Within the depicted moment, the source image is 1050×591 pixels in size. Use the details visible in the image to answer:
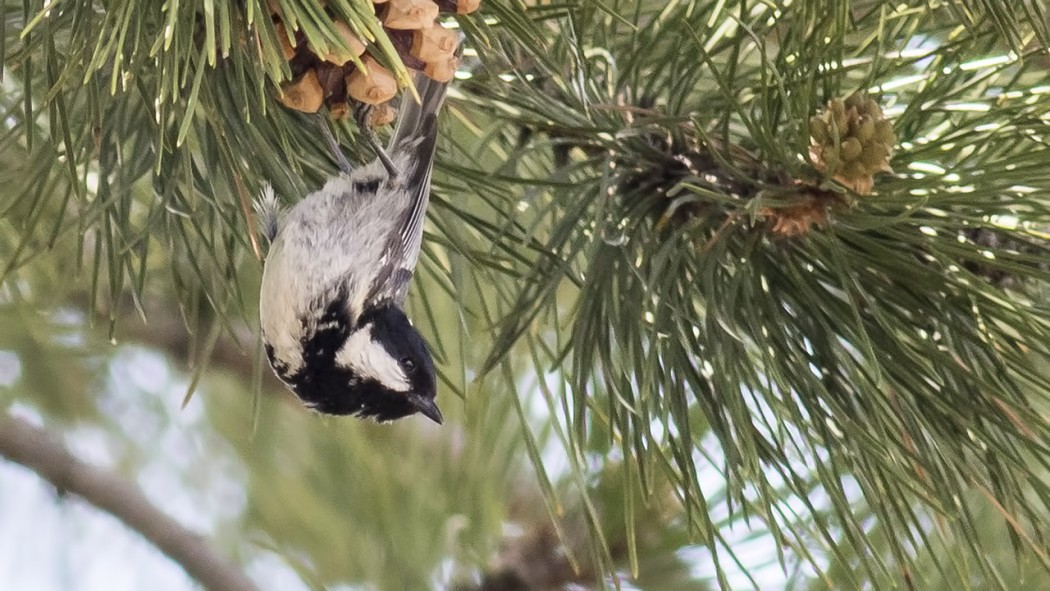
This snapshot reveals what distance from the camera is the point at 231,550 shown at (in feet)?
4.14

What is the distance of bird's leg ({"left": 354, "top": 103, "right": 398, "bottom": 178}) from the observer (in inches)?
29.5

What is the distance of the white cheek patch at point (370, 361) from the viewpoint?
923mm

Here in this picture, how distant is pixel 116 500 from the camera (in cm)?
104

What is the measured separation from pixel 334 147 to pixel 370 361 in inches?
11.7

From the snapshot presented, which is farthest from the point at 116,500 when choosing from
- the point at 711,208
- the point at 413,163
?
the point at 711,208

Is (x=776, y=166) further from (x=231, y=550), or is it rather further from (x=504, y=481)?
(x=231, y=550)

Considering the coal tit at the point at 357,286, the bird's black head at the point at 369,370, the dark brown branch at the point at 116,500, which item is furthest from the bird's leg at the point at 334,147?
the dark brown branch at the point at 116,500

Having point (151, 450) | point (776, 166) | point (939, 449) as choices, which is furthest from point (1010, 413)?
point (151, 450)

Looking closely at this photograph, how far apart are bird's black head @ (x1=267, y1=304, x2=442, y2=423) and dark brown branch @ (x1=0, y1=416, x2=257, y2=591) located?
210mm

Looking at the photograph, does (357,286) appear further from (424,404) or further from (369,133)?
(369,133)

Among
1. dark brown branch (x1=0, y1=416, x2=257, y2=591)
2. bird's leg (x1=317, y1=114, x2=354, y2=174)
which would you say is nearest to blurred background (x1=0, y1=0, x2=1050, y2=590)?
bird's leg (x1=317, y1=114, x2=354, y2=174)

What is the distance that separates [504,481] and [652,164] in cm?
39

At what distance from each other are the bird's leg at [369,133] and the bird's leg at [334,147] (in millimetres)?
22

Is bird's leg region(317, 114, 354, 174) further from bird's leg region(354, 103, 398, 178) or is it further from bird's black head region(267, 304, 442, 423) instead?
bird's black head region(267, 304, 442, 423)
